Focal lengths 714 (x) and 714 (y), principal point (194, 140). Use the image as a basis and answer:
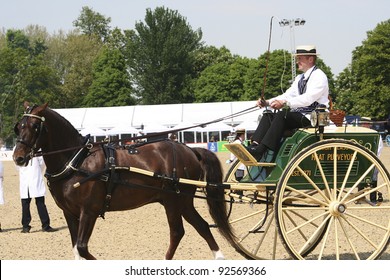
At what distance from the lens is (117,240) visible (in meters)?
11.8

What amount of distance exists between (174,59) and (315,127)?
84227mm

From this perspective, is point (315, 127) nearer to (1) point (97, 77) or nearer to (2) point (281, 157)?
(2) point (281, 157)

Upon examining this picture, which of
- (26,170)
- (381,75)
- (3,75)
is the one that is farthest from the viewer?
(3,75)

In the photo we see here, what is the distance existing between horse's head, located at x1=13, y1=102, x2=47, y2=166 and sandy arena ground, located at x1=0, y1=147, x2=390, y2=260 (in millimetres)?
2494

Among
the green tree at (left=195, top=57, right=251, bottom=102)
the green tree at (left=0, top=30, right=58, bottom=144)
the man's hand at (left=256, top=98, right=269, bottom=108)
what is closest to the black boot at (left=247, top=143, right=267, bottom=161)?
the man's hand at (left=256, top=98, right=269, bottom=108)

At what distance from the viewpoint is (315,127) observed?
26.2ft

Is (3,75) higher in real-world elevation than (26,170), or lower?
higher

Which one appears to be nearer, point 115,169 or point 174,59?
point 115,169

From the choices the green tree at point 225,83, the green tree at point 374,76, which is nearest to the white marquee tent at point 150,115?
the green tree at point 374,76

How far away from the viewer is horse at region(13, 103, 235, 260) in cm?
805

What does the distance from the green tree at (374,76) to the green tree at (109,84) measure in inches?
1092

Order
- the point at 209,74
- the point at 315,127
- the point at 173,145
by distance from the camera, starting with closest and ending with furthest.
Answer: the point at 315,127 < the point at 173,145 < the point at 209,74
